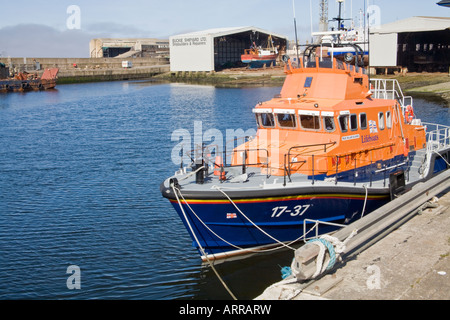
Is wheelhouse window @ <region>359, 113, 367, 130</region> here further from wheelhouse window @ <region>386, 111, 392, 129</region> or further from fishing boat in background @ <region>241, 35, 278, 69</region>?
fishing boat in background @ <region>241, 35, 278, 69</region>

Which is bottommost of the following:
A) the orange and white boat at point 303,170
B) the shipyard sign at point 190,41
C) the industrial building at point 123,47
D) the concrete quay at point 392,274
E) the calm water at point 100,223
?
the calm water at point 100,223

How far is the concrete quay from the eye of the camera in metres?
7.32

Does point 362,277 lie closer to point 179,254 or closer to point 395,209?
point 395,209

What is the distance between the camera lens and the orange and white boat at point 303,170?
36.6 ft

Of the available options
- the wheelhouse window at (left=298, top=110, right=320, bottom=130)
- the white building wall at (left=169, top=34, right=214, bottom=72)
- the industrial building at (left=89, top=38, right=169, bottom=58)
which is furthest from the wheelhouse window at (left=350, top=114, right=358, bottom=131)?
the industrial building at (left=89, top=38, right=169, bottom=58)

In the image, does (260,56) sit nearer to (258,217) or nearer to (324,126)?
(324,126)

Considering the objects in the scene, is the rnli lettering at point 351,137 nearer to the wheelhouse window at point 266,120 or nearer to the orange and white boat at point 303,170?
the orange and white boat at point 303,170

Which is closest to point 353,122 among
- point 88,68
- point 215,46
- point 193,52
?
point 193,52

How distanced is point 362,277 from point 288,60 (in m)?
7.85

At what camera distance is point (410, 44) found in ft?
206

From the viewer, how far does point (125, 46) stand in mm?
120375

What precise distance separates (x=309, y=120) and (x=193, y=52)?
73277 mm

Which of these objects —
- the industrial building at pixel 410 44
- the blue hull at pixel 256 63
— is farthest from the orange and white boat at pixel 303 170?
the blue hull at pixel 256 63

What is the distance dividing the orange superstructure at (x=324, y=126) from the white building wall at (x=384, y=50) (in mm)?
47444
